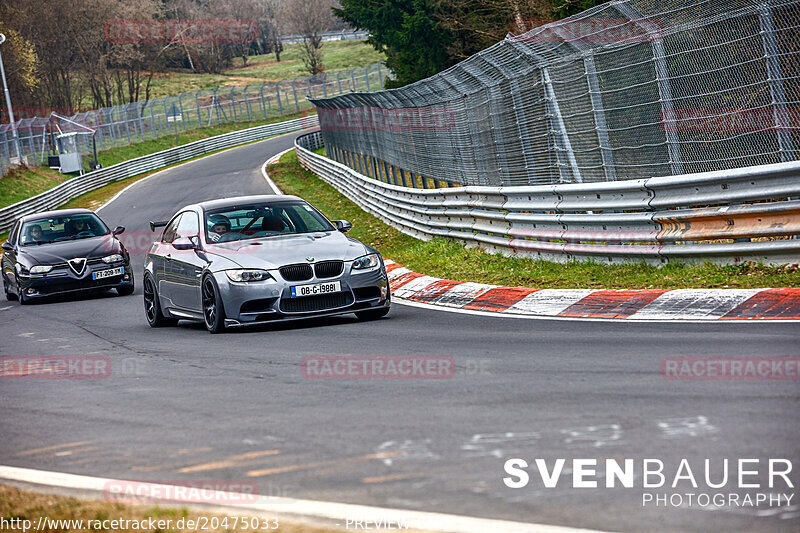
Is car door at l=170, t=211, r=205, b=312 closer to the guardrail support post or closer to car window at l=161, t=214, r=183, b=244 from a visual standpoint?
car window at l=161, t=214, r=183, b=244

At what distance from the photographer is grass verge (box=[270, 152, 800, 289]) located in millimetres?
10188

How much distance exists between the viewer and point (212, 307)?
11281mm

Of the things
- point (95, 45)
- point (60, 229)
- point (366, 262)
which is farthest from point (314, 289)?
point (95, 45)

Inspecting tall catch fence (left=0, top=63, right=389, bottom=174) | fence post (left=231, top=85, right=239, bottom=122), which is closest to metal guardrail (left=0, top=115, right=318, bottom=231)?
tall catch fence (left=0, top=63, right=389, bottom=174)

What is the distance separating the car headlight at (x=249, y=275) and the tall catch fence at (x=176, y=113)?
1503 inches

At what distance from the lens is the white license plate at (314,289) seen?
1077 cm

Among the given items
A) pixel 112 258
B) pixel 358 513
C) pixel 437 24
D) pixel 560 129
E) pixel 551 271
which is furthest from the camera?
pixel 437 24

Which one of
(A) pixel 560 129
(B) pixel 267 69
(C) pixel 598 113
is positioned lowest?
(A) pixel 560 129

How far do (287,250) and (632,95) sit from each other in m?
4.18

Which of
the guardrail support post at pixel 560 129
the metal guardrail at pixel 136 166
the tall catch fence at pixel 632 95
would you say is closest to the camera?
the tall catch fence at pixel 632 95

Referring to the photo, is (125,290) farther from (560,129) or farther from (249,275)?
(560,129)

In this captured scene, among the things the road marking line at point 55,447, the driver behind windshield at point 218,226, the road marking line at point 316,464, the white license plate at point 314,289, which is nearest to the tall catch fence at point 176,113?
the driver behind windshield at point 218,226

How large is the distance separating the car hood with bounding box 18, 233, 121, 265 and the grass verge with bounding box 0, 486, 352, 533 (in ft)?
43.5

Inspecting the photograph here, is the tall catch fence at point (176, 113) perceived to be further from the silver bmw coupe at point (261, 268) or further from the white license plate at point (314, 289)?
the white license plate at point (314, 289)
